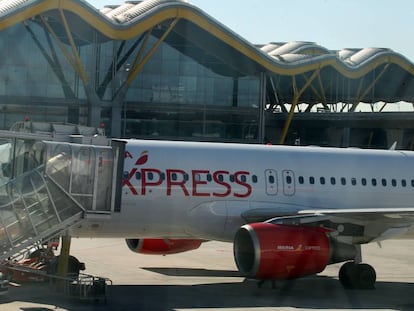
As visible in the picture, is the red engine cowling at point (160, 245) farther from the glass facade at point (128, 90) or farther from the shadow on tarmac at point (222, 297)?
the glass facade at point (128, 90)

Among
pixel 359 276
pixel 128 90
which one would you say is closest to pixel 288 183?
pixel 359 276

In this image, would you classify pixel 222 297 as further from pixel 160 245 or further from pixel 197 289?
pixel 160 245

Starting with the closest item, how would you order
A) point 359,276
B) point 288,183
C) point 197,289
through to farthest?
1. point 197,289
2. point 359,276
3. point 288,183

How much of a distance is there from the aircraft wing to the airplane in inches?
0.9

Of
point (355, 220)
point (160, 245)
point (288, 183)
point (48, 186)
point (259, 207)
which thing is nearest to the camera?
point (48, 186)

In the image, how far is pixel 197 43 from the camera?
57.1 meters

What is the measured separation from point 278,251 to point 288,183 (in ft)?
10.7

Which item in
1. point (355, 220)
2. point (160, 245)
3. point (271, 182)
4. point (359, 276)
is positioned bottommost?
point (359, 276)

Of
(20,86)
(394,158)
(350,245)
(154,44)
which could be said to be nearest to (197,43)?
(154,44)

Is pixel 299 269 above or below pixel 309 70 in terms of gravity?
below

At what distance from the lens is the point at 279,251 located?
1795cm

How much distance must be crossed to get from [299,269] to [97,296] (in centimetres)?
448

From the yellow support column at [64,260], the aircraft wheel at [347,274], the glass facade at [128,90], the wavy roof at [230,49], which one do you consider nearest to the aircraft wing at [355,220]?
the aircraft wheel at [347,274]

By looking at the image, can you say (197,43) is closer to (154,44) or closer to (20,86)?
(154,44)
